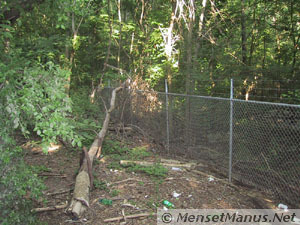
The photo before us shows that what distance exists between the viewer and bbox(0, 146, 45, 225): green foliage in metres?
3.08

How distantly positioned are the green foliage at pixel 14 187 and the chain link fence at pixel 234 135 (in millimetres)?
3664

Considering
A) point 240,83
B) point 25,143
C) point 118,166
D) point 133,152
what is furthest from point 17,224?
point 240,83

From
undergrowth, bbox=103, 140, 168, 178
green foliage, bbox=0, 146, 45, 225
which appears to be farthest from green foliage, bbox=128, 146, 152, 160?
green foliage, bbox=0, 146, 45, 225

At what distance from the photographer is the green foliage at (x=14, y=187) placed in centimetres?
308

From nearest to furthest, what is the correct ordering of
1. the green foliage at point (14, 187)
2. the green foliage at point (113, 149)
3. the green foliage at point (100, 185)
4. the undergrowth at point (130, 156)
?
the green foliage at point (14, 187), the green foliage at point (100, 185), the undergrowth at point (130, 156), the green foliage at point (113, 149)

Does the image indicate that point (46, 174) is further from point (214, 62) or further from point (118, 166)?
point (214, 62)

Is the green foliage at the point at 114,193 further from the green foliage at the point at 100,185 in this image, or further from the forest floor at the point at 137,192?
the green foliage at the point at 100,185

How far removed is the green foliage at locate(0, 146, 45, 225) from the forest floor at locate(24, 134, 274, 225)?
0.62 meters

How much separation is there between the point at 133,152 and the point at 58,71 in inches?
176

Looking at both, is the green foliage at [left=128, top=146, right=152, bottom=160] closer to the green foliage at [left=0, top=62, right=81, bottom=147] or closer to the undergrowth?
the undergrowth

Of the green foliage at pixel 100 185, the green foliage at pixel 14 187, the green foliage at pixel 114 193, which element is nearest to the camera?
the green foliage at pixel 14 187

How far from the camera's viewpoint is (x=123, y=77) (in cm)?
1046

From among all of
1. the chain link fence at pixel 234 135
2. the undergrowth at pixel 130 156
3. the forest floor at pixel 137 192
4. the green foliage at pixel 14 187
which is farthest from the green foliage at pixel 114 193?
the chain link fence at pixel 234 135

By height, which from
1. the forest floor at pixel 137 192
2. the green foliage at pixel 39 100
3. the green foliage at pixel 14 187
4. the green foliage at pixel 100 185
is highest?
the green foliage at pixel 39 100
